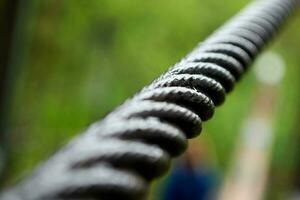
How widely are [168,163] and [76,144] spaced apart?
6 centimetres

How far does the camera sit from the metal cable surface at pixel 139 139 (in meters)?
0.28

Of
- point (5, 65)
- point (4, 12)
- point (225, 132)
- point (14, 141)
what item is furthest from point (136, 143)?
point (225, 132)

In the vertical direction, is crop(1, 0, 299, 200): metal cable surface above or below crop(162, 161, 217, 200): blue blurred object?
below

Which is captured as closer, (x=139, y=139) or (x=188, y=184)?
(x=139, y=139)

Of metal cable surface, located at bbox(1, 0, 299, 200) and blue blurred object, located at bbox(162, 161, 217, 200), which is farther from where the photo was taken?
blue blurred object, located at bbox(162, 161, 217, 200)

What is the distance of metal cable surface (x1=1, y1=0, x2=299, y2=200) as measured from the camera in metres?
0.28

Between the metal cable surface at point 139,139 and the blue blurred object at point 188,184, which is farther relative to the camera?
the blue blurred object at point 188,184

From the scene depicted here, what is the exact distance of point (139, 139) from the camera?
332 millimetres

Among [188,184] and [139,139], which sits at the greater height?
[188,184]

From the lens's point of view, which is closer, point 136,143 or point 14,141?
point 136,143

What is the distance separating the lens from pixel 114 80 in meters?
6.76

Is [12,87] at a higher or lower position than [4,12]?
lower

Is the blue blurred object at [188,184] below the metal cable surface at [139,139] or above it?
above

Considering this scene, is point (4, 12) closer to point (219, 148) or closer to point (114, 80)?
point (114, 80)
